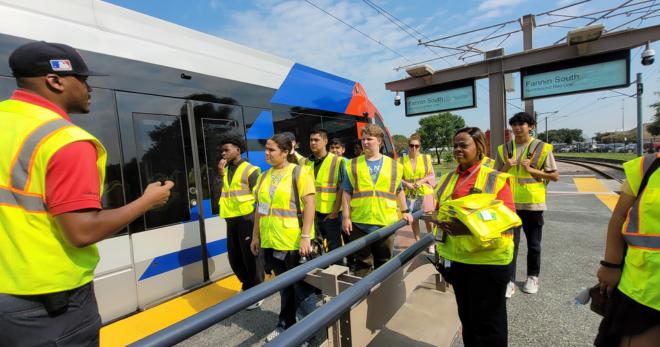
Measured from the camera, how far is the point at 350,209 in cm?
355

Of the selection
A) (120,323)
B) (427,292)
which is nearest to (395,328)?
(427,292)

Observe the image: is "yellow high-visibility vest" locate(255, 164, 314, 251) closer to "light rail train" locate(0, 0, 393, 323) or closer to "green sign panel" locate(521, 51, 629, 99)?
"light rail train" locate(0, 0, 393, 323)

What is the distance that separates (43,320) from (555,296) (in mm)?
4243

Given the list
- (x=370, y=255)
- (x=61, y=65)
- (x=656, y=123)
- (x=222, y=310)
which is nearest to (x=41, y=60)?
(x=61, y=65)

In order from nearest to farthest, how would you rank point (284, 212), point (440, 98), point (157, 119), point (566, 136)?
point (284, 212) → point (157, 119) → point (440, 98) → point (566, 136)

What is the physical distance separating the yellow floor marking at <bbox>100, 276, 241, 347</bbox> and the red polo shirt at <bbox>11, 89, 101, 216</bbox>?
7.14 feet

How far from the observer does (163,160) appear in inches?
142

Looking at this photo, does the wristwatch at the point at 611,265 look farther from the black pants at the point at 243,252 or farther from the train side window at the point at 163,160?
the train side window at the point at 163,160

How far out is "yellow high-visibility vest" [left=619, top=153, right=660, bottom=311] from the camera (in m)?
1.37

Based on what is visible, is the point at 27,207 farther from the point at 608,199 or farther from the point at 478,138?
the point at 608,199

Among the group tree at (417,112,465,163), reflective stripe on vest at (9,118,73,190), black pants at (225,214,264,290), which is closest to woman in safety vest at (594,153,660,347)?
reflective stripe on vest at (9,118,73,190)

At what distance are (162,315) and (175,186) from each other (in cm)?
131

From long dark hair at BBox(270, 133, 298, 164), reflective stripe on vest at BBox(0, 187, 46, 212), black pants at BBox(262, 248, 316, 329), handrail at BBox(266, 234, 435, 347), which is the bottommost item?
black pants at BBox(262, 248, 316, 329)

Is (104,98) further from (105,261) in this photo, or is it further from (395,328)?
(395,328)
